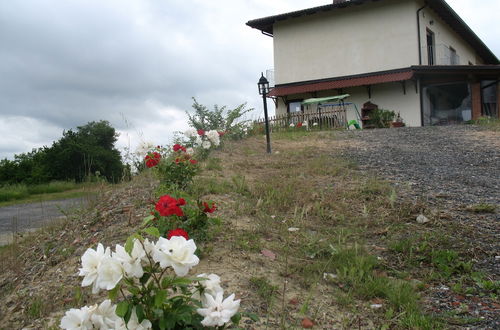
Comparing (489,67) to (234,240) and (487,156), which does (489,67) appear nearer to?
(487,156)

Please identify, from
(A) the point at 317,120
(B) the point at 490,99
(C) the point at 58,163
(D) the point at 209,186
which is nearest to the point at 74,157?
(C) the point at 58,163

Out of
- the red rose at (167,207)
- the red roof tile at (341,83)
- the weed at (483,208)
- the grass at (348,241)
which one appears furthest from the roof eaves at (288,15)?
the red rose at (167,207)

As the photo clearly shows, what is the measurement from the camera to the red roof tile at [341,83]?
18.0 metres

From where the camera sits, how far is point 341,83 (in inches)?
749

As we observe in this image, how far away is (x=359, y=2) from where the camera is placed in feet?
61.0

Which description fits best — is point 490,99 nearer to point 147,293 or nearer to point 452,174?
point 452,174

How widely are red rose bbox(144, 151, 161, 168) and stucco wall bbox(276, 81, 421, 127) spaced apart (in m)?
15.9

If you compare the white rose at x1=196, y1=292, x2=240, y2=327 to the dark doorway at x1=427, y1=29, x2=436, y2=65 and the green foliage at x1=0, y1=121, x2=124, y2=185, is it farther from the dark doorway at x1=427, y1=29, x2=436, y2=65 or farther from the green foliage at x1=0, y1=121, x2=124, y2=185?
the dark doorway at x1=427, y1=29, x2=436, y2=65

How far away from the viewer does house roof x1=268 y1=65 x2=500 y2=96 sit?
58.1ft

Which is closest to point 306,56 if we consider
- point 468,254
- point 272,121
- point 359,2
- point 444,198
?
point 359,2

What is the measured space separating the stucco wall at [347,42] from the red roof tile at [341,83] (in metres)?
0.36

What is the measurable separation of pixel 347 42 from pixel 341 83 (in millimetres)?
1957

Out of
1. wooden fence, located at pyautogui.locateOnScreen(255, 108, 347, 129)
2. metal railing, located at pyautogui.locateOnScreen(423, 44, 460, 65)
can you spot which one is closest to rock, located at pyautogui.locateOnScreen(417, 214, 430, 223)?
wooden fence, located at pyautogui.locateOnScreen(255, 108, 347, 129)

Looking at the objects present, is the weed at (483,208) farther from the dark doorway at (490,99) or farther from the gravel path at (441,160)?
the dark doorway at (490,99)
